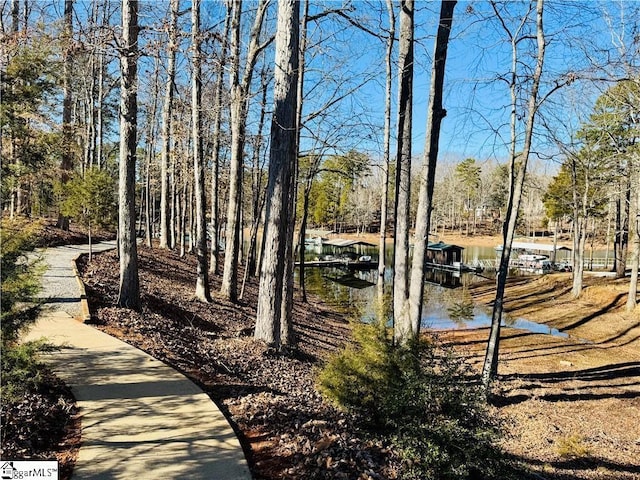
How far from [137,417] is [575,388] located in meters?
9.05

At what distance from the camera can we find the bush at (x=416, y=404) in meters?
3.40

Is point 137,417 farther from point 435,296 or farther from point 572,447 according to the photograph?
point 435,296

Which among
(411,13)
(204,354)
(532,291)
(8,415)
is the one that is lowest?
(532,291)

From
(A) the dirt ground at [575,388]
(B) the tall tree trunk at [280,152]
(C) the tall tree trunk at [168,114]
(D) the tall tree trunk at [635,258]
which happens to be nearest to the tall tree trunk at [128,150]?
(C) the tall tree trunk at [168,114]

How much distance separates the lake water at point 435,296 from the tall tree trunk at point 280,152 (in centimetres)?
167

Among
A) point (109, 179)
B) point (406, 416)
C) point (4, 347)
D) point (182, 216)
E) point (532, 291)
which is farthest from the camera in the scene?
point (532, 291)

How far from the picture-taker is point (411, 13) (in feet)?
20.9

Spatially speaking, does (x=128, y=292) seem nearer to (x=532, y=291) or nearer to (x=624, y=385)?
(x=624, y=385)

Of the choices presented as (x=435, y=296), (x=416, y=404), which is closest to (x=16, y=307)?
(x=416, y=404)

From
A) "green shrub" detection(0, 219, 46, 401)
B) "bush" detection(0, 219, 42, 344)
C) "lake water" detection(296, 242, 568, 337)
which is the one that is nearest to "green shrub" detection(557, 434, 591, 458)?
"lake water" detection(296, 242, 568, 337)

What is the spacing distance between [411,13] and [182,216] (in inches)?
683

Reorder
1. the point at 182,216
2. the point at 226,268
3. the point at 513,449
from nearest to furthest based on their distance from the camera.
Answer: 1. the point at 513,449
2. the point at 226,268
3. the point at 182,216

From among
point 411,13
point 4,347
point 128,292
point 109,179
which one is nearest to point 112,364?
point 4,347

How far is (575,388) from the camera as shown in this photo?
29.2ft
